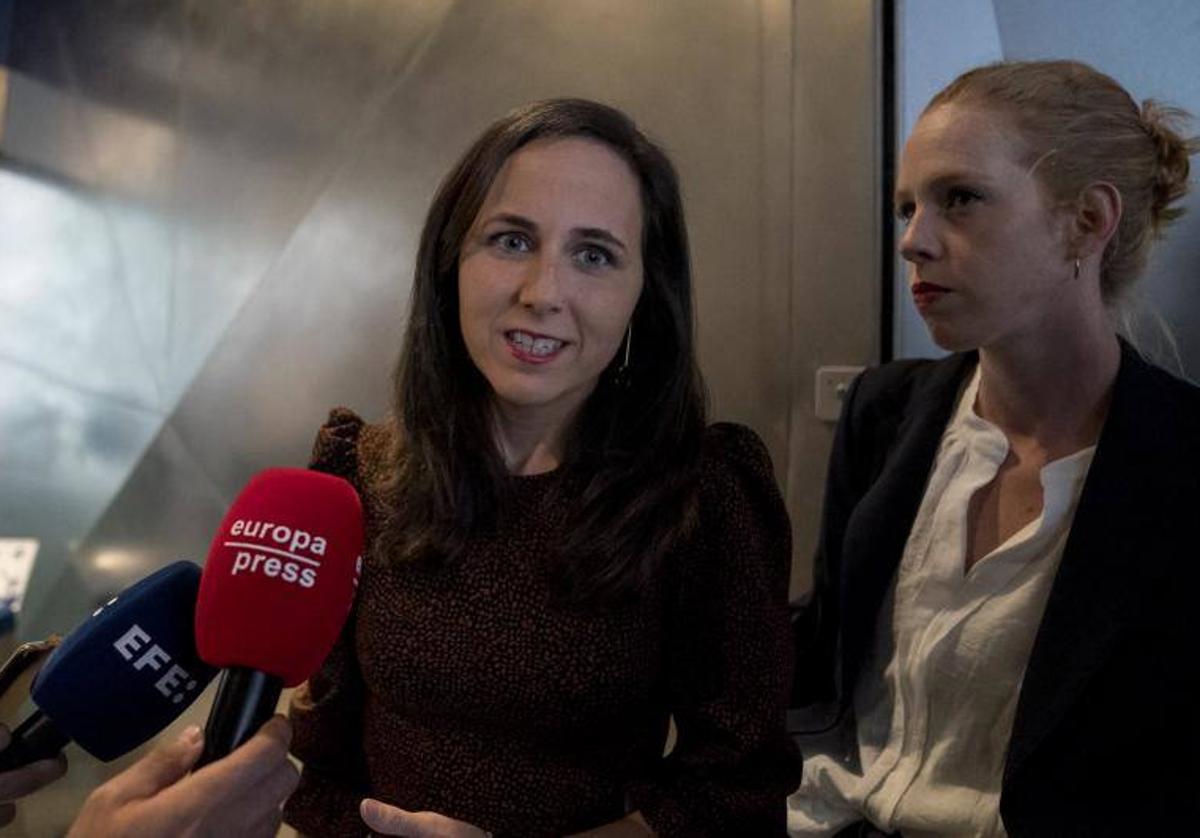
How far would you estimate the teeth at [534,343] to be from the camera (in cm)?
90

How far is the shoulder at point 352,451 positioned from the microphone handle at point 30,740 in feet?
1.34

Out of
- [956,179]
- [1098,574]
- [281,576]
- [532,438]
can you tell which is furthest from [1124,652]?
[281,576]

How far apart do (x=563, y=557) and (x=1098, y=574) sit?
0.52 meters

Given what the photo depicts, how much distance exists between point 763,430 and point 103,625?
3.66 ft

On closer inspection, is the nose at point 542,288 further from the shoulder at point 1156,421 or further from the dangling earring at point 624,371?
the shoulder at point 1156,421

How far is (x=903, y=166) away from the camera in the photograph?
1.09 m

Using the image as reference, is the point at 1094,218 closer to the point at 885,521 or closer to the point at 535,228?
the point at 885,521

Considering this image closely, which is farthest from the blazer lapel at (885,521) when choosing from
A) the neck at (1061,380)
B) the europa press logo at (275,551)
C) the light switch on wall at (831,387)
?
the europa press logo at (275,551)

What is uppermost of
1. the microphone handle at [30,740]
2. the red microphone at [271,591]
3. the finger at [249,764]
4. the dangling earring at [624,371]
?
the dangling earring at [624,371]

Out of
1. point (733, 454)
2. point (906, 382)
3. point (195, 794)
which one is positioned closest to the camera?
point (195, 794)

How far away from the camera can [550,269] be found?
888mm

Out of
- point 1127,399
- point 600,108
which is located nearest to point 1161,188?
point 1127,399

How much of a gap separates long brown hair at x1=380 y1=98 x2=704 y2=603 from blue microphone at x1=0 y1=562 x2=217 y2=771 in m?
0.28

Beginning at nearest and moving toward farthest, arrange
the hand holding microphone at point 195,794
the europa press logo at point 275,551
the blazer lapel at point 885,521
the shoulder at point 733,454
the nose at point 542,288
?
the hand holding microphone at point 195,794 < the europa press logo at point 275,551 < the nose at point 542,288 < the shoulder at point 733,454 < the blazer lapel at point 885,521
